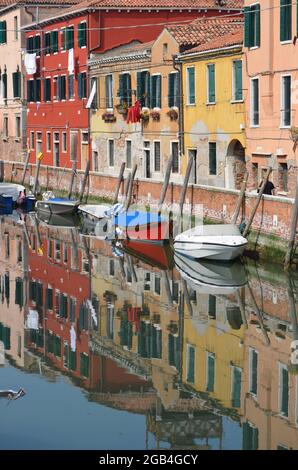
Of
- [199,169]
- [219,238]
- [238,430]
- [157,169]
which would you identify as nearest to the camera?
[238,430]

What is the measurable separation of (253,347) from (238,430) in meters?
4.03

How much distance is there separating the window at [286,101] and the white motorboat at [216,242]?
3523 millimetres

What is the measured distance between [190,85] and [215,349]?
15654mm

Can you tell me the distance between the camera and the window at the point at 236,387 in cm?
1421

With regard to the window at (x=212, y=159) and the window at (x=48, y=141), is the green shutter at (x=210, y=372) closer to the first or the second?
the window at (x=212, y=159)

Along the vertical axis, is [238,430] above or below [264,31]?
below

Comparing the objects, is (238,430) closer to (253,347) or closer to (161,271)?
(253,347)

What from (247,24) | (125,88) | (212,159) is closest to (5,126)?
(125,88)

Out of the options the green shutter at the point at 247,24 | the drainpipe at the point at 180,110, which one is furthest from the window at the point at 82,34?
the green shutter at the point at 247,24

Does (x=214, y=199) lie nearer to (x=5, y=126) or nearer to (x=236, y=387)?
(x=236, y=387)

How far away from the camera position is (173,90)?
3250 centimetres
